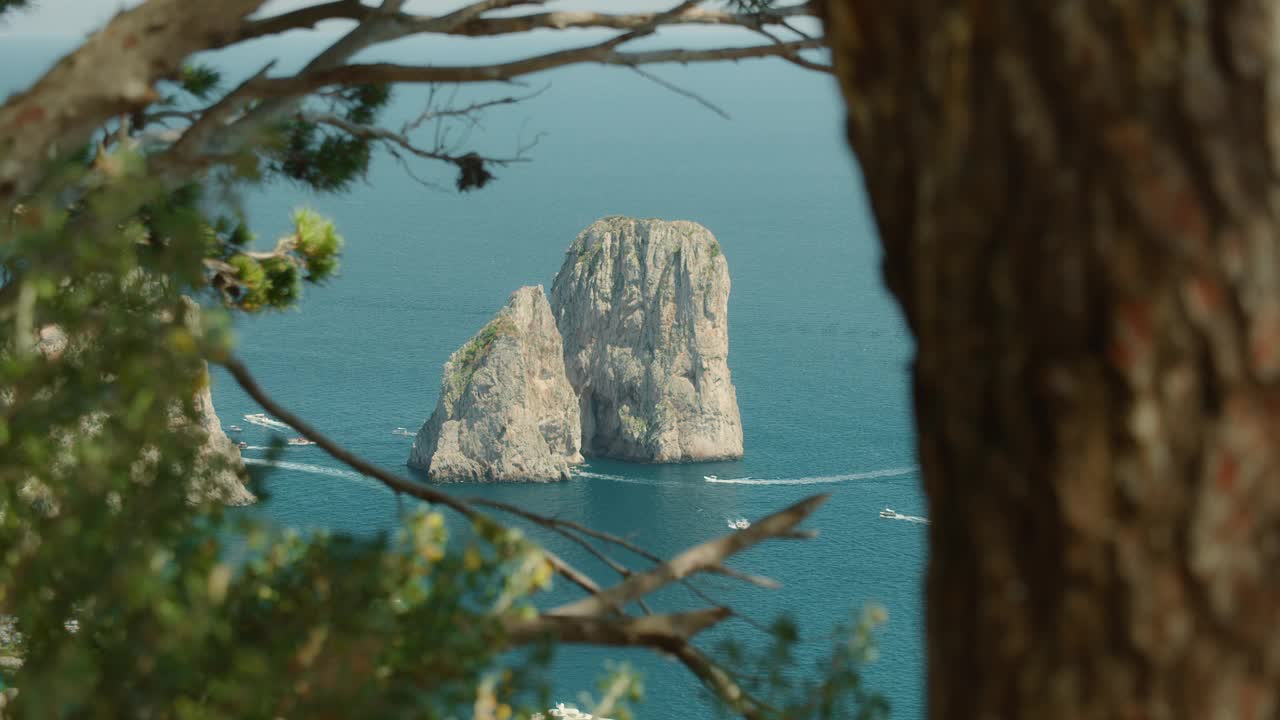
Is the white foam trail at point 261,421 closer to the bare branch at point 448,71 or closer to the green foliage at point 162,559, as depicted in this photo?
the bare branch at point 448,71

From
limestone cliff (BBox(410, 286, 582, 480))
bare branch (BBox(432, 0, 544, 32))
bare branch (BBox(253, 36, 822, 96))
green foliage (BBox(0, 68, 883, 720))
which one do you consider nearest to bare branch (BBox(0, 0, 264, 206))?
green foliage (BBox(0, 68, 883, 720))

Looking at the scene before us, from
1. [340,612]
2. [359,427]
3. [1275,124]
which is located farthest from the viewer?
[359,427]

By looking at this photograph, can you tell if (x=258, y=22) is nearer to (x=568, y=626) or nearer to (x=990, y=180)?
(x=568, y=626)

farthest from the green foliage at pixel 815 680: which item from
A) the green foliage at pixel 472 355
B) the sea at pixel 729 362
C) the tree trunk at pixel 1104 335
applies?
the green foliage at pixel 472 355

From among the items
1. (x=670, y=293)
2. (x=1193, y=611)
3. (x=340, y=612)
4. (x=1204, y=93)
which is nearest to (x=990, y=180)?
(x=1204, y=93)

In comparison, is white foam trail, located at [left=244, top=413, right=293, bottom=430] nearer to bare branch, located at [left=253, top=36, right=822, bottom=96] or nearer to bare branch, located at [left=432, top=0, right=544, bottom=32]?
bare branch, located at [left=432, top=0, right=544, bottom=32]

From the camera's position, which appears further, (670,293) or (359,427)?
(670,293)
